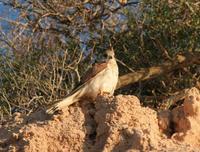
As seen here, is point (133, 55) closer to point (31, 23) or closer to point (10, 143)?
point (31, 23)

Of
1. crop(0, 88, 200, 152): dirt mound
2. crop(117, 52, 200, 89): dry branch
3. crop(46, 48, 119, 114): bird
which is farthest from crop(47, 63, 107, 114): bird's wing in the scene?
crop(117, 52, 200, 89): dry branch

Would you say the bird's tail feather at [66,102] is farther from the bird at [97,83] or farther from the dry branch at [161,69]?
the dry branch at [161,69]

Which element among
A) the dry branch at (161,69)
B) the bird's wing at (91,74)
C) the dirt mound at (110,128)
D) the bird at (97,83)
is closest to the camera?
the dirt mound at (110,128)

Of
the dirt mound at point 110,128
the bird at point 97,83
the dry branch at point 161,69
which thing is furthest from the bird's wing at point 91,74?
the dry branch at point 161,69

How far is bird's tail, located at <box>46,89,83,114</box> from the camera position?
5.19m

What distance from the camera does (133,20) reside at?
10242mm

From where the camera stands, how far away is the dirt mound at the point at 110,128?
179 inches

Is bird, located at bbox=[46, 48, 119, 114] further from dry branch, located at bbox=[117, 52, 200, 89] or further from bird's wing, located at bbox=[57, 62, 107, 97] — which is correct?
dry branch, located at bbox=[117, 52, 200, 89]

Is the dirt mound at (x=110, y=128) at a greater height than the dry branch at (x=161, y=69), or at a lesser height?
lesser

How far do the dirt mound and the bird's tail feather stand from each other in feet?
0.71

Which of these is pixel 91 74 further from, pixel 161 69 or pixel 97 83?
pixel 161 69

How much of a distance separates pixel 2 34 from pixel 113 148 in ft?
20.5

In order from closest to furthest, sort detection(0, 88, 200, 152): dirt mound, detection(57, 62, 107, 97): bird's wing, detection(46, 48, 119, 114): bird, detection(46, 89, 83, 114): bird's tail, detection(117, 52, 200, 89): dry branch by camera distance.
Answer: detection(0, 88, 200, 152): dirt mound
detection(46, 89, 83, 114): bird's tail
detection(46, 48, 119, 114): bird
detection(57, 62, 107, 97): bird's wing
detection(117, 52, 200, 89): dry branch

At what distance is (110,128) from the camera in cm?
461
